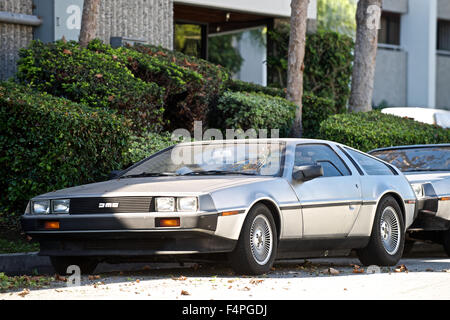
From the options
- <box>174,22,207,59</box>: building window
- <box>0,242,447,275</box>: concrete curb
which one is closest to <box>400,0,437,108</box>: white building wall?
<box>174,22,207,59</box>: building window

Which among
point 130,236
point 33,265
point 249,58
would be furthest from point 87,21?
point 249,58

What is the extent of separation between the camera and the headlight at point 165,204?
312 inches

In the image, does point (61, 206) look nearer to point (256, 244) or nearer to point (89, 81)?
point (256, 244)

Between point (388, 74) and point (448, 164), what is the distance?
25.4 metres

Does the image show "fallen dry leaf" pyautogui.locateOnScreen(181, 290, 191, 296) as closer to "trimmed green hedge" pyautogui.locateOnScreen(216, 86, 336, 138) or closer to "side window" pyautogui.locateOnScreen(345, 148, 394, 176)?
Result: "side window" pyautogui.locateOnScreen(345, 148, 394, 176)

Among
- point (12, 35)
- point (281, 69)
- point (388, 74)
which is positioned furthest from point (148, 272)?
point (388, 74)

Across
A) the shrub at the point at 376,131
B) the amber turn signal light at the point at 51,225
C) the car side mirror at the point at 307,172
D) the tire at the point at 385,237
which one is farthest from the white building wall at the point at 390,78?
the amber turn signal light at the point at 51,225

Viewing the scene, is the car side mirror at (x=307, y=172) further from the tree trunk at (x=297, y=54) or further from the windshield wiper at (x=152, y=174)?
the tree trunk at (x=297, y=54)

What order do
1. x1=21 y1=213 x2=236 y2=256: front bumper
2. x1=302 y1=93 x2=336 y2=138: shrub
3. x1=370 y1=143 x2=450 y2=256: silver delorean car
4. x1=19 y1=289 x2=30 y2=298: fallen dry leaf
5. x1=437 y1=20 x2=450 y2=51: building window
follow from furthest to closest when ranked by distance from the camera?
x1=437 y1=20 x2=450 y2=51: building window
x1=302 y1=93 x2=336 y2=138: shrub
x1=370 y1=143 x2=450 y2=256: silver delorean car
x1=21 y1=213 x2=236 y2=256: front bumper
x1=19 y1=289 x2=30 y2=298: fallen dry leaf

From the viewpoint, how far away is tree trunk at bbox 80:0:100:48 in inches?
630

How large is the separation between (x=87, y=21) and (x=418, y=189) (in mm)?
7424

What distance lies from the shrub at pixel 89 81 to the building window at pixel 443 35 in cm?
2700

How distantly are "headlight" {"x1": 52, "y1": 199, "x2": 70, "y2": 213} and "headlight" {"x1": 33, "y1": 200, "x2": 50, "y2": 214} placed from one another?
86 millimetres

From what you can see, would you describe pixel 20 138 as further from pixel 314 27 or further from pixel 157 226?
pixel 314 27
